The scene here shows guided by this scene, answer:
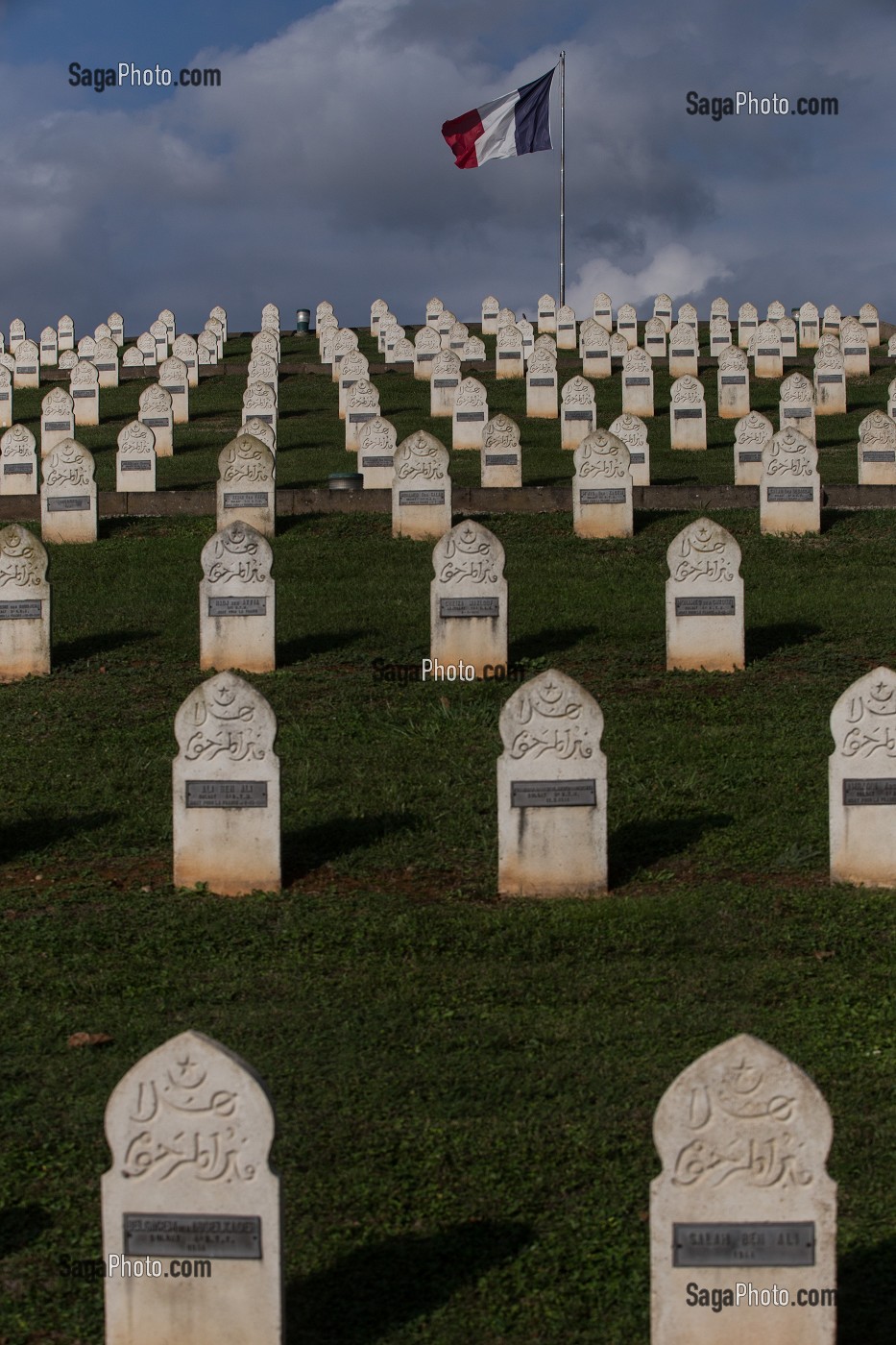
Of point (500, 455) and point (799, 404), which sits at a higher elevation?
point (799, 404)

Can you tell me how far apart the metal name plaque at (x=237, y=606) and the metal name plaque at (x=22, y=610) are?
1292mm

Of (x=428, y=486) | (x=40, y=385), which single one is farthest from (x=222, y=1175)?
(x=40, y=385)

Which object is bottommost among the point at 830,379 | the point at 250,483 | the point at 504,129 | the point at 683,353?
the point at 250,483

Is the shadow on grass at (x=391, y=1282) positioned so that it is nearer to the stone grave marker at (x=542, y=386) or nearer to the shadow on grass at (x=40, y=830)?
the shadow on grass at (x=40, y=830)

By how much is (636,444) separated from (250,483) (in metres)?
5.48

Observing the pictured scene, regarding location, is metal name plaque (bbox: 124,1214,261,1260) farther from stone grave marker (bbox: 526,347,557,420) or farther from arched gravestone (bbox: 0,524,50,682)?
stone grave marker (bbox: 526,347,557,420)

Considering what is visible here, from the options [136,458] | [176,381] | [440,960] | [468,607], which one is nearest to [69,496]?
[136,458]

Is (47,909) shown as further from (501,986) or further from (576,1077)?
(576,1077)

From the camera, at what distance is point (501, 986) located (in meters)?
7.85

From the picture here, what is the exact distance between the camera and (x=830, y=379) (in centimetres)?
2880

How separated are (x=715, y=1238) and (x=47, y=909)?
495 centimetres

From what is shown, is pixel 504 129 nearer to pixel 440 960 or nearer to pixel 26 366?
pixel 26 366

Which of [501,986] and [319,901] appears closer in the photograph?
[501,986]

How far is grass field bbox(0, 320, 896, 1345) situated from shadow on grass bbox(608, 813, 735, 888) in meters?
0.03
